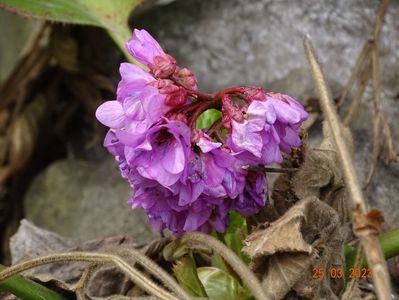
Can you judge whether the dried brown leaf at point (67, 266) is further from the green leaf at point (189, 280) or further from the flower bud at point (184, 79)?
the flower bud at point (184, 79)

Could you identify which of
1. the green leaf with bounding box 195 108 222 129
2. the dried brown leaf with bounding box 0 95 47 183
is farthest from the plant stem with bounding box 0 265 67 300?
the dried brown leaf with bounding box 0 95 47 183

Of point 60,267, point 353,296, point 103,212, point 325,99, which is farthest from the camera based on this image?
point 103,212

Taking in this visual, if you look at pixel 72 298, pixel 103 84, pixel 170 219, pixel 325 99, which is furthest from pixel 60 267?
pixel 103 84

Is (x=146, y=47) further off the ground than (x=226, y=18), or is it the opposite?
(x=146, y=47)

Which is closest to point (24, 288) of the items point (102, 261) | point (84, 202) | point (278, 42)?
point (102, 261)

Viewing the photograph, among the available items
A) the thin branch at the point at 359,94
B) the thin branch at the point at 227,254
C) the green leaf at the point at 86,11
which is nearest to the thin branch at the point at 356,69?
the thin branch at the point at 359,94

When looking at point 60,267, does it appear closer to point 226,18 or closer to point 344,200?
point 344,200
